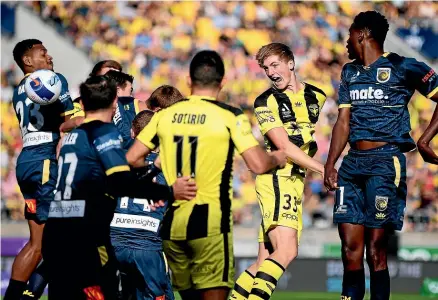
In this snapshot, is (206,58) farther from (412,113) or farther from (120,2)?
(120,2)

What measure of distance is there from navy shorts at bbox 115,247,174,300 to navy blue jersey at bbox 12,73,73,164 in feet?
4.66

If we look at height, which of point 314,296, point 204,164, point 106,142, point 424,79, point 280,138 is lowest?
point 314,296

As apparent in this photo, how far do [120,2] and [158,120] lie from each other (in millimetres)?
17338

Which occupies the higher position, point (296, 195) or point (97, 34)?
point (97, 34)

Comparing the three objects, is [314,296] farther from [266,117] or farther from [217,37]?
[217,37]

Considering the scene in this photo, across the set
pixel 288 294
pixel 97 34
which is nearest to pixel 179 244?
pixel 288 294

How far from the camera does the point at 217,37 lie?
75.6ft

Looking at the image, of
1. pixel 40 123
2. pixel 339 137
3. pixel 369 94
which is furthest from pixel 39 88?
pixel 369 94

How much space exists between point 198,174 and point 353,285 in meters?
2.33

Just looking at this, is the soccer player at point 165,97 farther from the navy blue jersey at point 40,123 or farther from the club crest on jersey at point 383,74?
the club crest on jersey at point 383,74

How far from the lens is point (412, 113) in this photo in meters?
20.6

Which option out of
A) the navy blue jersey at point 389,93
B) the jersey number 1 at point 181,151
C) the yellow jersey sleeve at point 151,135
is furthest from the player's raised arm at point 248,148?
the navy blue jersey at point 389,93

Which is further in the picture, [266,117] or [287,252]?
[266,117]

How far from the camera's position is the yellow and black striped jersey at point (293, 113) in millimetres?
9344
